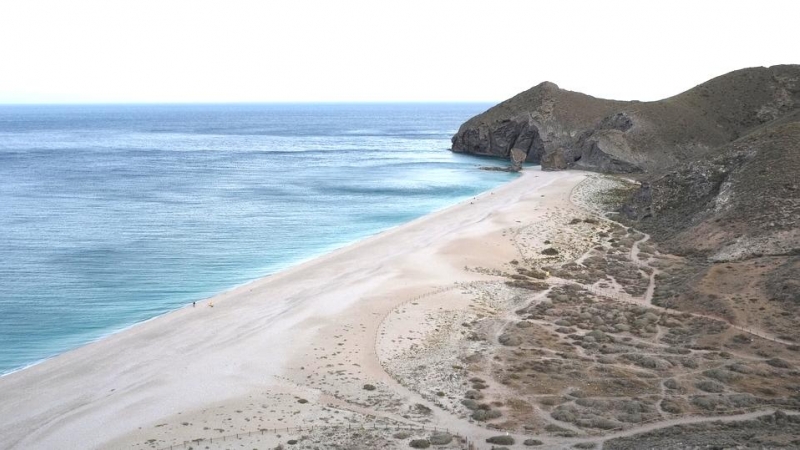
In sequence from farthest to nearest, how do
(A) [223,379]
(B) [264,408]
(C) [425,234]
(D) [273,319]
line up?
(C) [425,234]
(D) [273,319]
(A) [223,379]
(B) [264,408]

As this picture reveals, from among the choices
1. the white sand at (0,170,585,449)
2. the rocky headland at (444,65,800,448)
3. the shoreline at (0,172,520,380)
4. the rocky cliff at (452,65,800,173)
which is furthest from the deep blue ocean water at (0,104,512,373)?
the rocky headland at (444,65,800,448)

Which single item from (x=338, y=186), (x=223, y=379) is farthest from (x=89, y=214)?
(x=223, y=379)

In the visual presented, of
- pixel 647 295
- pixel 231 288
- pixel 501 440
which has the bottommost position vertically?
pixel 231 288

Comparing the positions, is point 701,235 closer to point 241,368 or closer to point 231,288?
point 231,288

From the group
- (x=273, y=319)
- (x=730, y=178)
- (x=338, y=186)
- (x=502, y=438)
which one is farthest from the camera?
(x=338, y=186)

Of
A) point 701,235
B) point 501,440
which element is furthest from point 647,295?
point 501,440

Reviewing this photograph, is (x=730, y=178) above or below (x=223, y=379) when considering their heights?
above

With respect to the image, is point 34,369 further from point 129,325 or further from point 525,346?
point 525,346
